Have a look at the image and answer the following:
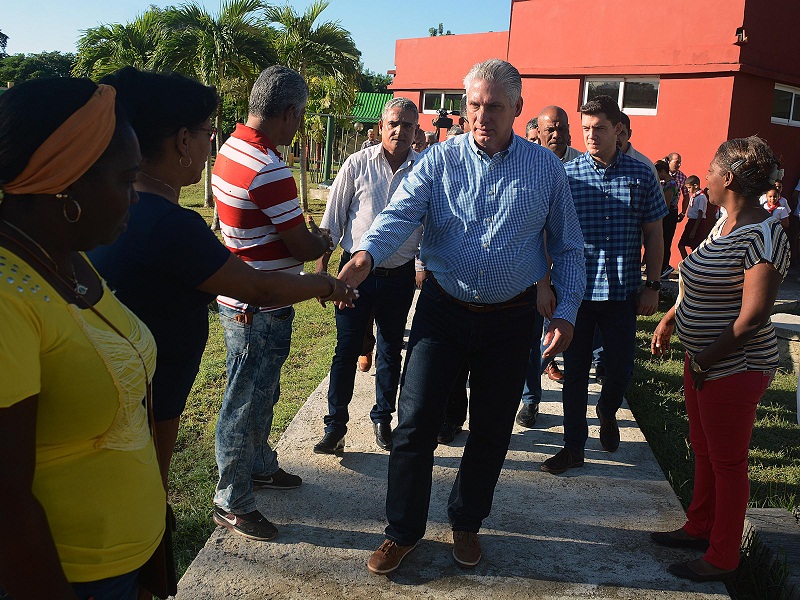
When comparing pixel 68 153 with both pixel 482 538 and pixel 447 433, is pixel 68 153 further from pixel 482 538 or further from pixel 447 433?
pixel 447 433

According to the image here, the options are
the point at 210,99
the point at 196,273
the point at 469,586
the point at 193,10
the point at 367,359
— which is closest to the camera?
the point at 196,273

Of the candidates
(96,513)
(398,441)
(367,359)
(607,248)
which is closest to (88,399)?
(96,513)

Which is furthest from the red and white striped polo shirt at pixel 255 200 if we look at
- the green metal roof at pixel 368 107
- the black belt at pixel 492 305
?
Result: the green metal roof at pixel 368 107

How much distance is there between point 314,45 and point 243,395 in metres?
16.7

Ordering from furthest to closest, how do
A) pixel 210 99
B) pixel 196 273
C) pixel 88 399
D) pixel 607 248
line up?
1. pixel 607 248
2. pixel 210 99
3. pixel 196 273
4. pixel 88 399

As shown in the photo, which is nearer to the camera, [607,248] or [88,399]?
[88,399]

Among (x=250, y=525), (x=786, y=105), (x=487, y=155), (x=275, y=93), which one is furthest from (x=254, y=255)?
(x=786, y=105)

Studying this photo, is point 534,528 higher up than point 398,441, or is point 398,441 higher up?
point 398,441

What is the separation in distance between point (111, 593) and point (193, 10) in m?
17.1

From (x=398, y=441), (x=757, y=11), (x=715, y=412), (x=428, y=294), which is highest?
(x=757, y=11)

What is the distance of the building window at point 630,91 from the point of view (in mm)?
14000

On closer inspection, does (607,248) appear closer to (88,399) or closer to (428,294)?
(428,294)

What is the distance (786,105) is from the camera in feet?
46.5

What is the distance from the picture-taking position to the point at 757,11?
1280 centimetres
